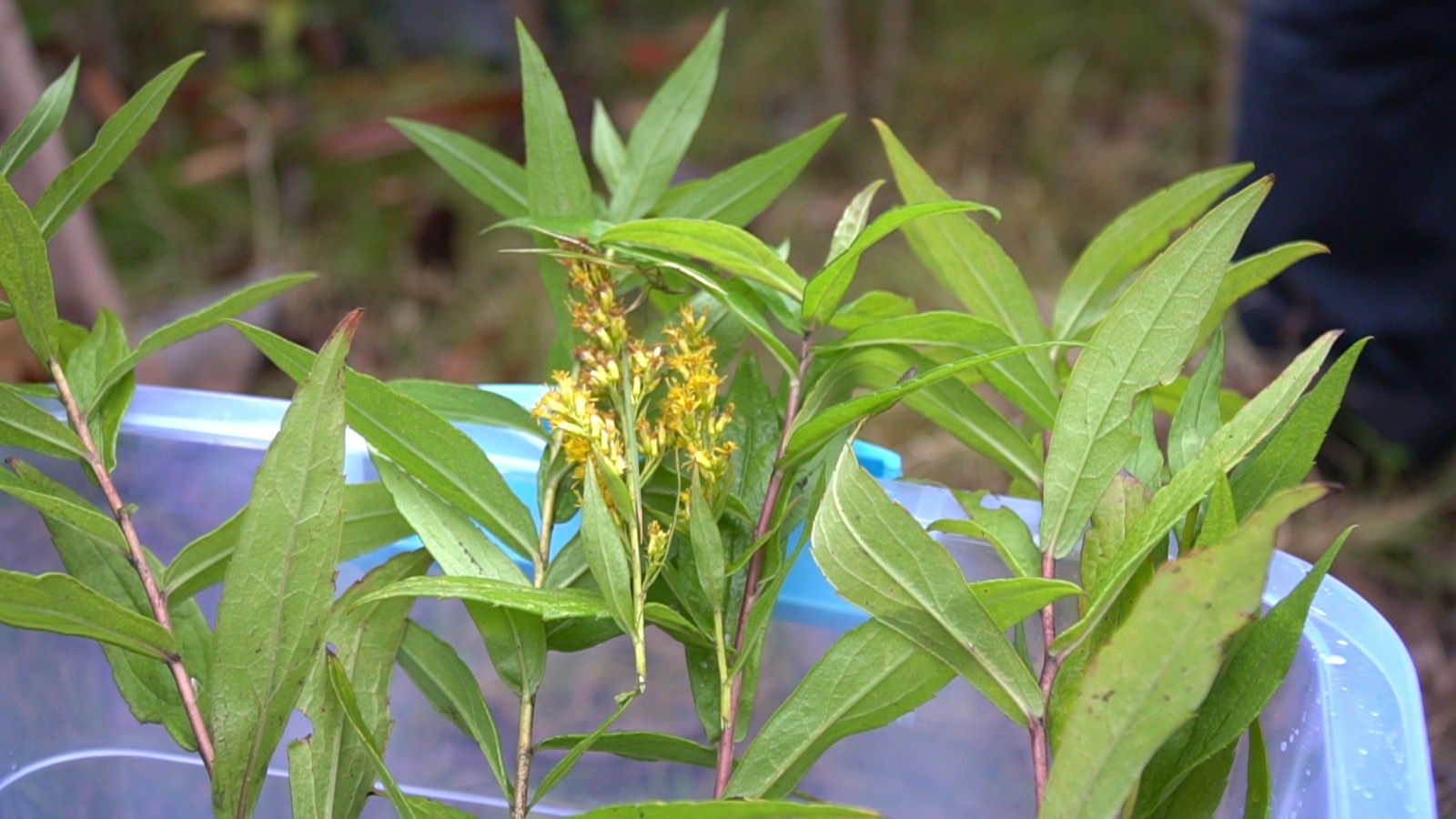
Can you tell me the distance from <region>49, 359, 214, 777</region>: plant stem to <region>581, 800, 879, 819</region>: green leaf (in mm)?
160

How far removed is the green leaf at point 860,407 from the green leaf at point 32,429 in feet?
0.84

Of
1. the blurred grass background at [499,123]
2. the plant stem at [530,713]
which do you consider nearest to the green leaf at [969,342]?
the plant stem at [530,713]

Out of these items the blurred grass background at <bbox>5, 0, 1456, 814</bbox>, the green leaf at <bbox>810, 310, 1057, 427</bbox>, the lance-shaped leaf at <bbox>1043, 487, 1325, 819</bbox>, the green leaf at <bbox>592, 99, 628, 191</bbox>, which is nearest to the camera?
the lance-shaped leaf at <bbox>1043, 487, 1325, 819</bbox>

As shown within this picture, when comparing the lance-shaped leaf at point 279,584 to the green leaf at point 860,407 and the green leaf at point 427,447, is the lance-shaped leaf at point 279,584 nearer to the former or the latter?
the green leaf at point 427,447

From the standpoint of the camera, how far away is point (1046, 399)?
16.1 inches

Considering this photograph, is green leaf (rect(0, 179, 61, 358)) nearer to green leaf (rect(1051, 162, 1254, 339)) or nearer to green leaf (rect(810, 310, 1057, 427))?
green leaf (rect(810, 310, 1057, 427))

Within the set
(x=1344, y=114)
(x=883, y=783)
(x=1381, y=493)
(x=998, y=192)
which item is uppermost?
(x=998, y=192)

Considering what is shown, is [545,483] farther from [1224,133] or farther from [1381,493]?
[1224,133]

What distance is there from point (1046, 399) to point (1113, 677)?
0.44ft

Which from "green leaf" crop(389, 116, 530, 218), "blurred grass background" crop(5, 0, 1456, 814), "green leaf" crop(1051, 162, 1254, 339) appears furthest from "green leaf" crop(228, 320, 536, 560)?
"blurred grass background" crop(5, 0, 1456, 814)

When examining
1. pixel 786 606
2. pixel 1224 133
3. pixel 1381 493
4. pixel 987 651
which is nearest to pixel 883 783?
pixel 786 606

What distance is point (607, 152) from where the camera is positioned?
49 centimetres

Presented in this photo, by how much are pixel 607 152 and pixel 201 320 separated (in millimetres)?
173

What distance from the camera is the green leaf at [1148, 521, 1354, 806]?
0.33 meters
